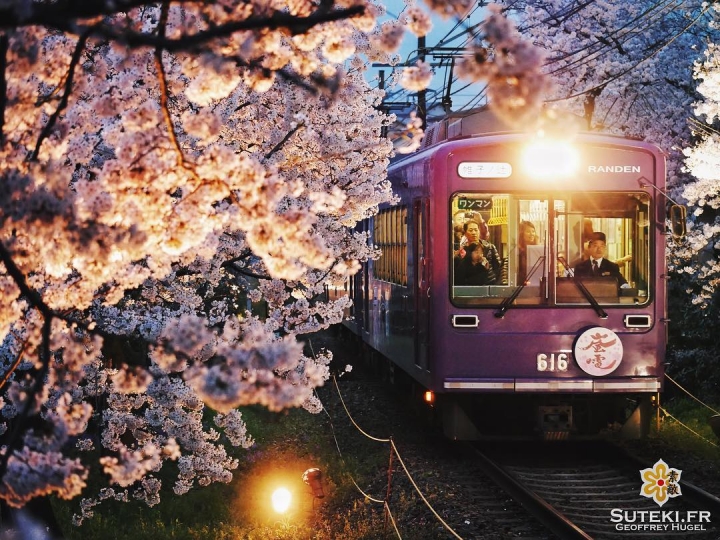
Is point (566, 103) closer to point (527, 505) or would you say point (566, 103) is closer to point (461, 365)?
point (461, 365)

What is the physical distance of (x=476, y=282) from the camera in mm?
9758

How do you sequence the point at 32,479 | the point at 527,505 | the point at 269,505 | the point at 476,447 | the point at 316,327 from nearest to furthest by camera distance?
the point at 32,479 < the point at 527,505 < the point at 269,505 < the point at 316,327 < the point at 476,447

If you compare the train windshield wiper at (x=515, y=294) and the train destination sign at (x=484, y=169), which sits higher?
the train destination sign at (x=484, y=169)

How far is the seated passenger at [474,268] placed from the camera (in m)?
9.67

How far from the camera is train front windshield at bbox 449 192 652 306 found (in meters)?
9.64

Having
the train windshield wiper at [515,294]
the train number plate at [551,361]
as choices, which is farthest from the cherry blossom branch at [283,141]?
the train number plate at [551,361]

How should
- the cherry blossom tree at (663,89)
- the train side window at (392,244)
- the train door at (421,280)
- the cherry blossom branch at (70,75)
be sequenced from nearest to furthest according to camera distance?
the cherry blossom branch at (70,75) < the train door at (421,280) < the train side window at (392,244) < the cherry blossom tree at (663,89)

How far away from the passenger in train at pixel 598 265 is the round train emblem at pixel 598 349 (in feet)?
1.66

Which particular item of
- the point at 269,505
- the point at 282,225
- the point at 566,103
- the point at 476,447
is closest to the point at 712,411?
the point at 476,447

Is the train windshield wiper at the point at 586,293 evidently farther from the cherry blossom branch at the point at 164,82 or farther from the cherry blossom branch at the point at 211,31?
the cherry blossom branch at the point at 211,31

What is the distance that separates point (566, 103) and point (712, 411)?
11.6m

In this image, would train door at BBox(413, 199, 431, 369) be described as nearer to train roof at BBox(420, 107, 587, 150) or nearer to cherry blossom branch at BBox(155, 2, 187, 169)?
train roof at BBox(420, 107, 587, 150)

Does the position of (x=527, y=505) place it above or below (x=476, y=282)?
below

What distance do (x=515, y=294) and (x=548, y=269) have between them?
39 centimetres
